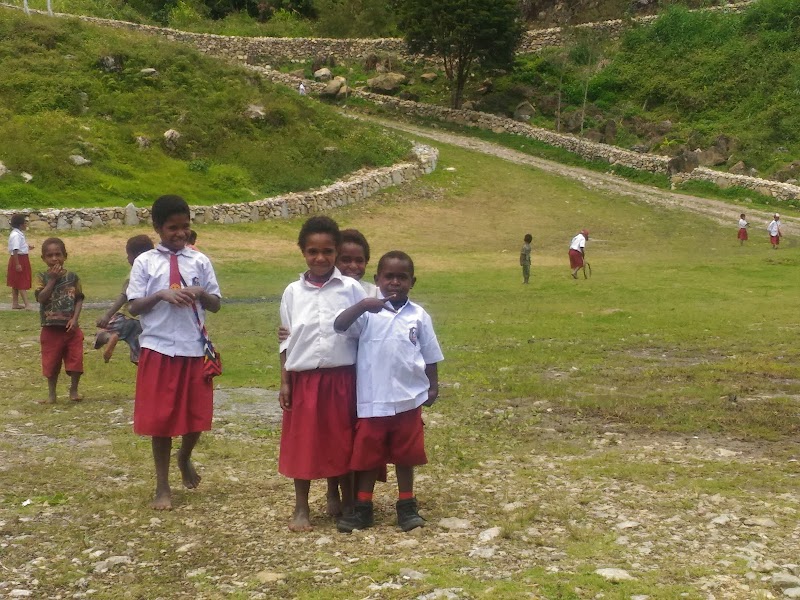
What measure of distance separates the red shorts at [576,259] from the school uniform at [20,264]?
10.3 metres

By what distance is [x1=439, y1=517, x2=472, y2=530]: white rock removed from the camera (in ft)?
17.7

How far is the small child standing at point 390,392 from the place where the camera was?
538 centimetres

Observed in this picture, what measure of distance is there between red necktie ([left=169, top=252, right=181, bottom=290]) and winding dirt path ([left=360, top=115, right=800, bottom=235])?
25.3m

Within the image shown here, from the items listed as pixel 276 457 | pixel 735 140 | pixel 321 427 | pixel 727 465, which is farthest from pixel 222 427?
pixel 735 140

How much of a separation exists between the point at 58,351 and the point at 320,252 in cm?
469

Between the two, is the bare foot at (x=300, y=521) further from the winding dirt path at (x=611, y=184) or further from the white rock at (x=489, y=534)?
the winding dirt path at (x=611, y=184)

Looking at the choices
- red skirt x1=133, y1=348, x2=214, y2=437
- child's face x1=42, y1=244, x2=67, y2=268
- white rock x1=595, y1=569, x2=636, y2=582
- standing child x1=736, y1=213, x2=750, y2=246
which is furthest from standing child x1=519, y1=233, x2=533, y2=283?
white rock x1=595, y1=569, x2=636, y2=582

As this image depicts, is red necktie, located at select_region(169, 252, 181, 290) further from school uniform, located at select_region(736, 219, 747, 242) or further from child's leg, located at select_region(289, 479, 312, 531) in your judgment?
school uniform, located at select_region(736, 219, 747, 242)

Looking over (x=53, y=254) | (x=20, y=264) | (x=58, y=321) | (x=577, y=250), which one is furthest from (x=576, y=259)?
(x=53, y=254)

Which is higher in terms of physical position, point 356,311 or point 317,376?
point 356,311

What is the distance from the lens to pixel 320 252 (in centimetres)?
551

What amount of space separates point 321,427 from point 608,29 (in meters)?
50.9

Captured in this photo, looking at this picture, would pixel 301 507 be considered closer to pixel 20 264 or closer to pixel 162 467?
pixel 162 467

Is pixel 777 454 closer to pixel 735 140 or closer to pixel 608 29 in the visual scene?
pixel 735 140
